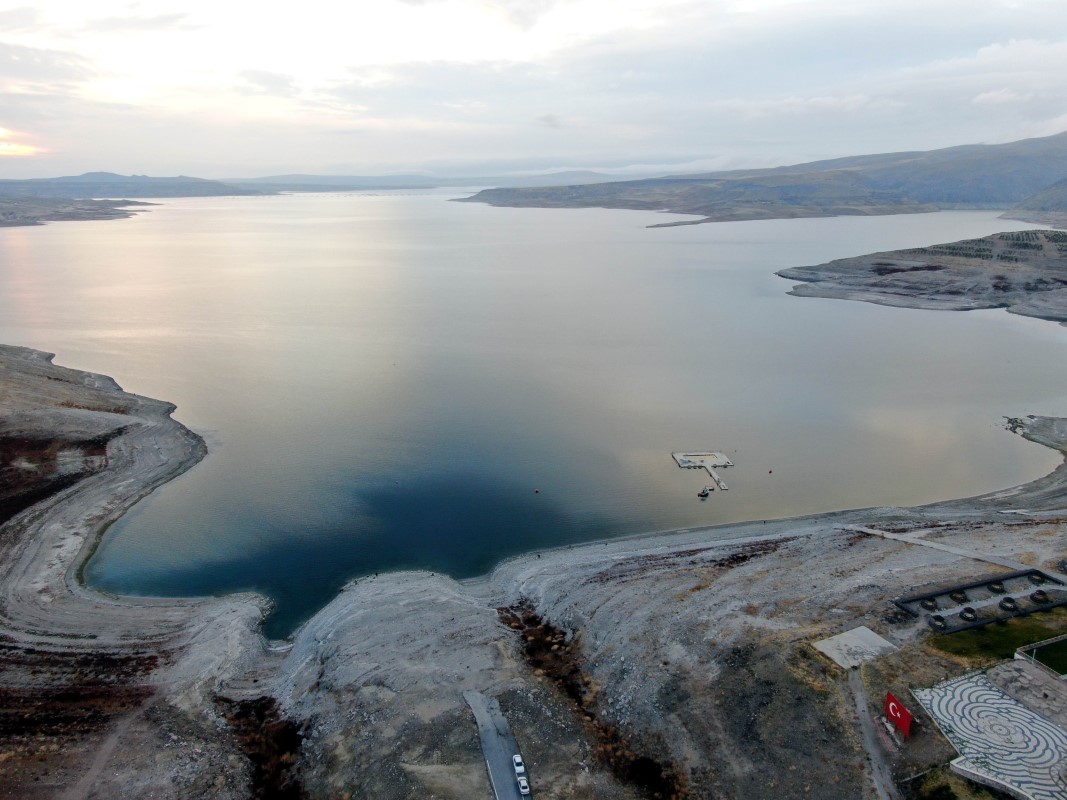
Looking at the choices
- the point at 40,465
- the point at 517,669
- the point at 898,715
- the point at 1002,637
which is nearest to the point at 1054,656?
the point at 1002,637

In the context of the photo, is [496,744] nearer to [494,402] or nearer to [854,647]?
[854,647]

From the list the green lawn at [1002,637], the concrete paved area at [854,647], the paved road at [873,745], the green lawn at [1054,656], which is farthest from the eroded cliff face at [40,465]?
the green lawn at [1054,656]

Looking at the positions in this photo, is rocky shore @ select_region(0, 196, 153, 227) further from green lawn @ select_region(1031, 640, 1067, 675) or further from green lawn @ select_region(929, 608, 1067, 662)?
green lawn @ select_region(1031, 640, 1067, 675)

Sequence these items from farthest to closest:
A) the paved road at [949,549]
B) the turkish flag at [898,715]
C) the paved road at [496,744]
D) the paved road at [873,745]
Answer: the paved road at [949,549]
the turkish flag at [898,715]
the paved road at [496,744]
the paved road at [873,745]

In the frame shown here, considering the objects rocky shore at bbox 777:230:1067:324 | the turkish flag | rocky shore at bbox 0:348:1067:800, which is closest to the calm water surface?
rocky shore at bbox 0:348:1067:800

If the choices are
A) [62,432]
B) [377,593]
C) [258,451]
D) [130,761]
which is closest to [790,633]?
[377,593]

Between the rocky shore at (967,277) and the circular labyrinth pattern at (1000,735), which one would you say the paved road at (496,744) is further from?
the rocky shore at (967,277)
